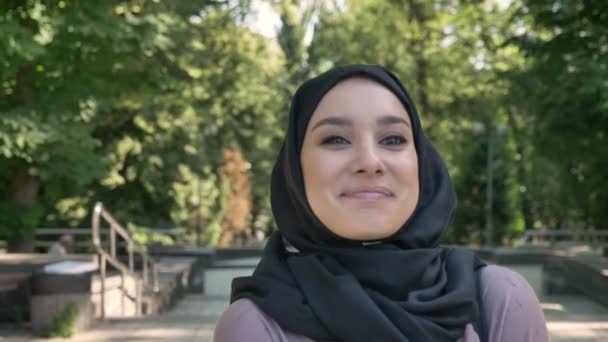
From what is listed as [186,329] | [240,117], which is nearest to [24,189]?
[186,329]

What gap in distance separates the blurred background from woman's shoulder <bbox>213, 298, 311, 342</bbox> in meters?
7.57

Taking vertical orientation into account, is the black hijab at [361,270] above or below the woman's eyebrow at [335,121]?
below

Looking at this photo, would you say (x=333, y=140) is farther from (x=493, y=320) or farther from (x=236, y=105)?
(x=236, y=105)

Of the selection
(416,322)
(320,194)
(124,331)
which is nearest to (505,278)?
(416,322)

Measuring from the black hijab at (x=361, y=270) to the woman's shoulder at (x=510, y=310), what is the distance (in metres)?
0.04

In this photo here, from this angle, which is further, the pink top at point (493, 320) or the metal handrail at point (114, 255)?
the metal handrail at point (114, 255)

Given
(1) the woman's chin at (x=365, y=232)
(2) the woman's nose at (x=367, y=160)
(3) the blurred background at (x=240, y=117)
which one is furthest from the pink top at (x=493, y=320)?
(3) the blurred background at (x=240, y=117)

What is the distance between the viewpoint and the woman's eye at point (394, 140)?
1750 millimetres

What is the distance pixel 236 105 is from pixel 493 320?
25941 mm

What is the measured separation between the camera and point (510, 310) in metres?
1.66

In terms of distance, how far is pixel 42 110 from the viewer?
1089 centimetres

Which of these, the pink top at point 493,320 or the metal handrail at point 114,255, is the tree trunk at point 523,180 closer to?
the metal handrail at point 114,255

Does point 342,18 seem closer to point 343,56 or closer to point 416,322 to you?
point 343,56

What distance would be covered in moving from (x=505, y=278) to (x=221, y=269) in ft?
60.8
